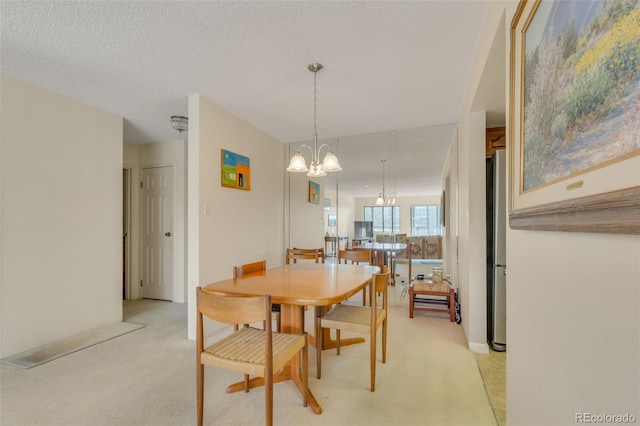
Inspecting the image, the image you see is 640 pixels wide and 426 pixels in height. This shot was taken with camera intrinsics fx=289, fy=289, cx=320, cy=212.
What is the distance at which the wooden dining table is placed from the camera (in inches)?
62.0

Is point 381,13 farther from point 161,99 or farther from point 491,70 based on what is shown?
point 161,99

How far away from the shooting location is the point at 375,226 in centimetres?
545

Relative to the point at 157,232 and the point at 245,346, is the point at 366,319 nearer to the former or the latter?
the point at 245,346

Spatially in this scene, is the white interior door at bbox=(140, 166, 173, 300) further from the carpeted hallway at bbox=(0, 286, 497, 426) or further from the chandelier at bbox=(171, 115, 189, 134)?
the carpeted hallway at bbox=(0, 286, 497, 426)

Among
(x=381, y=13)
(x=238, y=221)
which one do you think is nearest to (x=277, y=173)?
(x=238, y=221)

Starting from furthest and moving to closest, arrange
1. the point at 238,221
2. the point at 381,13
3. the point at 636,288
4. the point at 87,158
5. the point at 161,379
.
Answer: the point at 238,221
the point at 87,158
the point at 161,379
the point at 381,13
the point at 636,288

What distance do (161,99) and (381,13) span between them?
228cm

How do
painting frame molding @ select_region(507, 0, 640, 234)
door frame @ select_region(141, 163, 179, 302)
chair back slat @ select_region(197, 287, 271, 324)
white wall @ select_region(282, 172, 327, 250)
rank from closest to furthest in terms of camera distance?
painting frame molding @ select_region(507, 0, 640, 234) < chair back slat @ select_region(197, 287, 271, 324) < door frame @ select_region(141, 163, 179, 302) < white wall @ select_region(282, 172, 327, 250)

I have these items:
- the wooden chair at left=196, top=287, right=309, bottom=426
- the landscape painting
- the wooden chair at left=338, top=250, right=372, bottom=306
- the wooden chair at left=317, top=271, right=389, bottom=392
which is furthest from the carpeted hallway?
the landscape painting

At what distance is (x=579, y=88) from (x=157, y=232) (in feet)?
15.6

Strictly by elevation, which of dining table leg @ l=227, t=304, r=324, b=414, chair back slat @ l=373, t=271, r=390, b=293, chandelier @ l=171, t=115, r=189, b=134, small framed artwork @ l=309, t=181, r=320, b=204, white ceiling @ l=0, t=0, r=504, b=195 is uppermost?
white ceiling @ l=0, t=0, r=504, b=195

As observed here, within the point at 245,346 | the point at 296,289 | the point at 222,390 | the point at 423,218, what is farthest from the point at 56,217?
the point at 423,218

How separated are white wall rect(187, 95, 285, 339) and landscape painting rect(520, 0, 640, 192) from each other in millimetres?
2576

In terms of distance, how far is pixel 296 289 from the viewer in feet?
5.72
